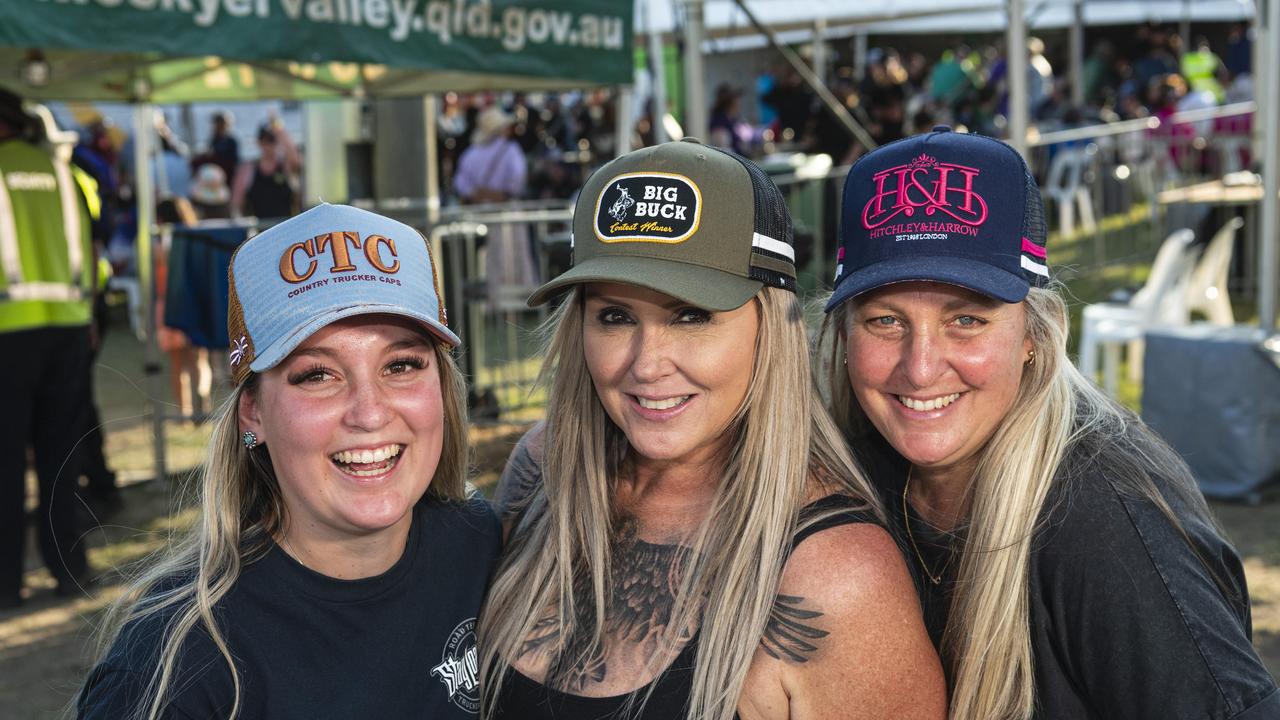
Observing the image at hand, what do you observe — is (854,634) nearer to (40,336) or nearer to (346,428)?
(346,428)

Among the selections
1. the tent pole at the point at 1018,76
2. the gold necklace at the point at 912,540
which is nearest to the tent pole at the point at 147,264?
the tent pole at the point at 1018,76

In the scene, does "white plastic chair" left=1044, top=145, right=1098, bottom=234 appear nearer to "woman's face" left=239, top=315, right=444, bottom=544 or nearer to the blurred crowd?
the blurred crowd

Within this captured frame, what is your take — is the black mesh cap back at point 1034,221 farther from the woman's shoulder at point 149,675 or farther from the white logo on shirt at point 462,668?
the woman's shoulder at point 149,675

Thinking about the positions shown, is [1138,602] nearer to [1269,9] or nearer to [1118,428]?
[1118,428]

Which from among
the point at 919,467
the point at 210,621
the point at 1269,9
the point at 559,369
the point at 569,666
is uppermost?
the point at 1269,9

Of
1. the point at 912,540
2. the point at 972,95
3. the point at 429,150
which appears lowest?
the point at 912,540

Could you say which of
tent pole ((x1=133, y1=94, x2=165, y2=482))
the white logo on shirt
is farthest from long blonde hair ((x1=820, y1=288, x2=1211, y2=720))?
tent pole ((x1=133, y1=94, x2=165, y2=482))

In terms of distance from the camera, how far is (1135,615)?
1986mm

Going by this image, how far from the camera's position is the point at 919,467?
2.56m

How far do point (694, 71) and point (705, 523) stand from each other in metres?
4.50

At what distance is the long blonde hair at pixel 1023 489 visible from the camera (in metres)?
2.16

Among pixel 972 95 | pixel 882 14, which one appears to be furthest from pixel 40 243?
pixel 972 95

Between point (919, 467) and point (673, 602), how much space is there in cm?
61

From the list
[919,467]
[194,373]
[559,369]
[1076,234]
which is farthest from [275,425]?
[1076,234]
